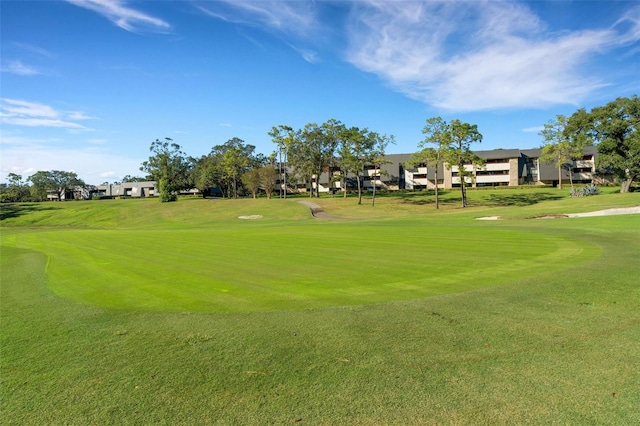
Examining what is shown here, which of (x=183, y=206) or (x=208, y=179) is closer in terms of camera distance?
(x=183, y=206)

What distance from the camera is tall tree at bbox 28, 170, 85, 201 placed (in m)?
148

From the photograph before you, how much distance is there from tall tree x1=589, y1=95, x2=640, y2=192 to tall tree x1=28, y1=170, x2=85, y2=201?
174 metres

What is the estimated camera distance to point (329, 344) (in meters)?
6.12

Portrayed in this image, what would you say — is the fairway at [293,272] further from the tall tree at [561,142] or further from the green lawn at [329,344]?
the tall tree at [561,142]

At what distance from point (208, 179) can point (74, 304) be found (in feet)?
357

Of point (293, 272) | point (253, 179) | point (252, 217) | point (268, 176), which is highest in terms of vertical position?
point (268, 176)

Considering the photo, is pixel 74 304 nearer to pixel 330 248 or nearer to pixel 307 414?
pixel 307 414

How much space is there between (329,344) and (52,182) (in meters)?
182

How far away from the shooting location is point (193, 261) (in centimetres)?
1530

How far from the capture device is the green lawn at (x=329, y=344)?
437 centimetres

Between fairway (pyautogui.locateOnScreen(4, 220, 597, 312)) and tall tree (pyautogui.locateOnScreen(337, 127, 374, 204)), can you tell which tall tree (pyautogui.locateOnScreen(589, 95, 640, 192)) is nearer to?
tall tree (pyautogui.locateOnScreen(337, 127, 374, 204))

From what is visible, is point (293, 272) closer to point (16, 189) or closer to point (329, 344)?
point (329, 344)

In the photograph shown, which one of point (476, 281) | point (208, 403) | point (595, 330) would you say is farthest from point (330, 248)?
point (208, 403)

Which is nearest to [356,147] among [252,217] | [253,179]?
[252,217]
